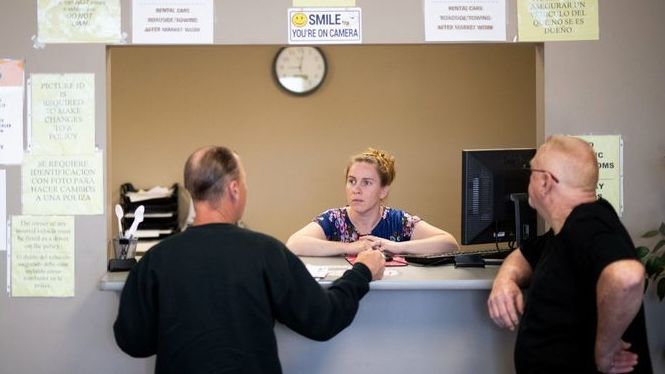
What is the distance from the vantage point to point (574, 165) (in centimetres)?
190

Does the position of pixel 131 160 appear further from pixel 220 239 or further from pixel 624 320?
pixel 624 320

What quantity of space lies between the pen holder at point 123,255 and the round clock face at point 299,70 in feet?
7.74

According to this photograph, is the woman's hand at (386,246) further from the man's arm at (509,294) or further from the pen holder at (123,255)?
the pen holder at (123,255)

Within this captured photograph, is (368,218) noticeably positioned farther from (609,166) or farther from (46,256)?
(46,256)

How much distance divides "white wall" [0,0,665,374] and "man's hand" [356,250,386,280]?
2.35ft

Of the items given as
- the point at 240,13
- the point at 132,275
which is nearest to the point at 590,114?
the point at 240,13

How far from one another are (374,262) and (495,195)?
56 cm

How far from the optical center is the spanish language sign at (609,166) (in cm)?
246

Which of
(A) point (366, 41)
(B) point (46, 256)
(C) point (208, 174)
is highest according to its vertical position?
(A) point (366, 41)

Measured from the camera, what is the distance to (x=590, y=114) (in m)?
2.46

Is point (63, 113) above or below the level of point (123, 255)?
above

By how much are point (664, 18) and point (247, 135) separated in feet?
9.16

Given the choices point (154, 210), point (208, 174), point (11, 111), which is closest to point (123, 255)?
point (11, 111)

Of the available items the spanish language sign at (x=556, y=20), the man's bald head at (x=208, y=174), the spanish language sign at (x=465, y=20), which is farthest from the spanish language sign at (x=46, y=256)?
the spanish language sign at (x=556, y=20)
